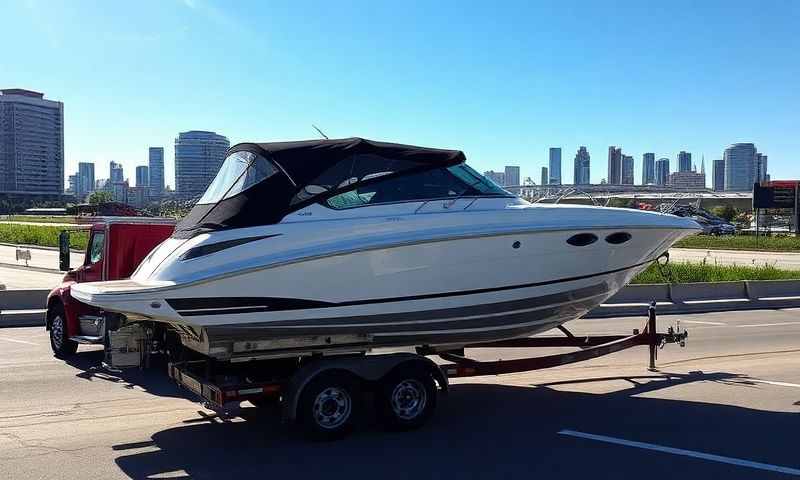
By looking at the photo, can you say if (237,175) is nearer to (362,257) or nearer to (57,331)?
(362,257)

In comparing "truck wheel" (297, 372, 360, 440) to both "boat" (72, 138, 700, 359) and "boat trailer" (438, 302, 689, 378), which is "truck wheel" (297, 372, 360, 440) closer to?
"boat" (72, 138, 700, 359)

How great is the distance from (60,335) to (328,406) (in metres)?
6.53

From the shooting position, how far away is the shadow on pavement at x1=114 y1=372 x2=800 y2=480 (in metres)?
6.02

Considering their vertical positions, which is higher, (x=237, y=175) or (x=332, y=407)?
(x=237, y=175)

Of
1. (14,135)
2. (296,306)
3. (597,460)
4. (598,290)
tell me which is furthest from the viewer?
(14,135)

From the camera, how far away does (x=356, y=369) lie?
6.97 m

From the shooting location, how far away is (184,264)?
6660 mm

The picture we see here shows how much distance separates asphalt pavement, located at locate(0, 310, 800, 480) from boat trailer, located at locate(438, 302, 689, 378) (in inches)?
17.0

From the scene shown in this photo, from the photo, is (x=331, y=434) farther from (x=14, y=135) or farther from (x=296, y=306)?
(x=14, y=135)

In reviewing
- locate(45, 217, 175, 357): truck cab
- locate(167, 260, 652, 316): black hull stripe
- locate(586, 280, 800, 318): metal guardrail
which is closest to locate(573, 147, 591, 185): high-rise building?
locate(586, 280, 800, 318): metal guardrail

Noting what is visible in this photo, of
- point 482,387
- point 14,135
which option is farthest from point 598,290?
point 14,135

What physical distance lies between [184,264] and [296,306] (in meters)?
1.06

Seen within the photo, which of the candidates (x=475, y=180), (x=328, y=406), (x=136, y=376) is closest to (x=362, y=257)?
(x=328, y=406)

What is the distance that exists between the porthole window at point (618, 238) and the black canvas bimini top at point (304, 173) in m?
1.96
